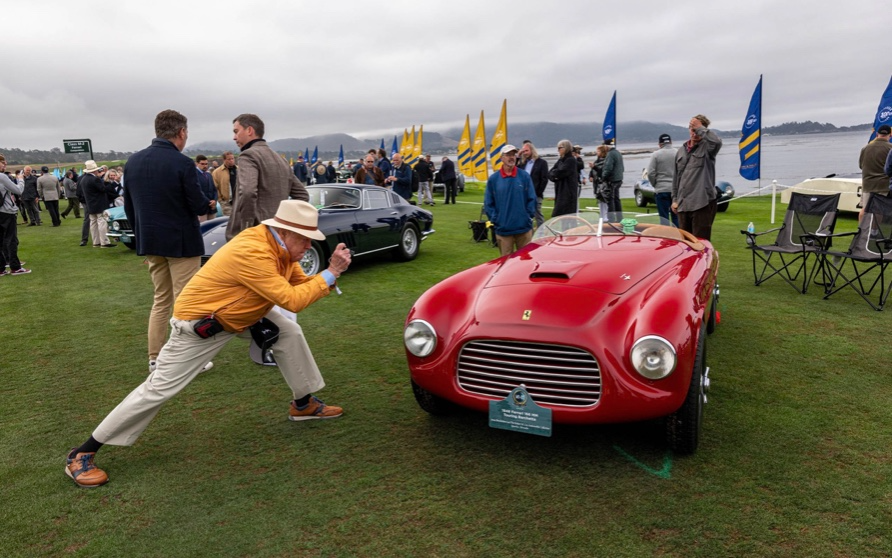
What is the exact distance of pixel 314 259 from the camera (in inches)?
346

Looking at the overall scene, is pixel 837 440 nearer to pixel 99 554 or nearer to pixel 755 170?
pixel 99 554

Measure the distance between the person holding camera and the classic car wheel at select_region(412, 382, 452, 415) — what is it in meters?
0.97

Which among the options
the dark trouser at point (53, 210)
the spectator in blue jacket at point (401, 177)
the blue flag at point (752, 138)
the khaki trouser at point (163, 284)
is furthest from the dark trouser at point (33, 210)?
the blue flag at point (752, 138)

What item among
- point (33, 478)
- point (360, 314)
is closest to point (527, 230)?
point (360, 314)

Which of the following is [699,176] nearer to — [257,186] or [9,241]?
[257,186]

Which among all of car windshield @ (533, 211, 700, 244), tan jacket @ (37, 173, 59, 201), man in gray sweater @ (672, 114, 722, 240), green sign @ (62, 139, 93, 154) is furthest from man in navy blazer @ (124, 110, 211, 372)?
green sign @ (62, 139, 93, 154)

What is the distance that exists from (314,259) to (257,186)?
3658 millimetres

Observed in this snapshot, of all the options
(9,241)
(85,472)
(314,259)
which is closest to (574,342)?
(85,472)

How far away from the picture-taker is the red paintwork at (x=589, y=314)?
10.4 feet

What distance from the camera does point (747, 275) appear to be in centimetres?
852

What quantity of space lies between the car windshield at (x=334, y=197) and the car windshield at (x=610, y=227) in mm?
4834

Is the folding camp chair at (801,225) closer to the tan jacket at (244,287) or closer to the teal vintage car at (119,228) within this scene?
the tan jacket at (244,287)

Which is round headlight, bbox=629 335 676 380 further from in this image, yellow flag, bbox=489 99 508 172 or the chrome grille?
yellow flag, bbox=489 99 508 172

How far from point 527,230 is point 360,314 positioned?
7.23 feet
